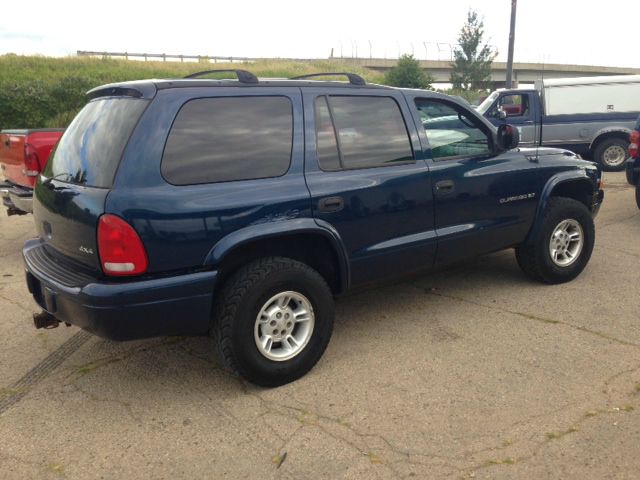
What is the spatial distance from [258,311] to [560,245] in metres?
2.92

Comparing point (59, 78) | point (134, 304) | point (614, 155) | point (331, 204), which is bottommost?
point (614, 155)

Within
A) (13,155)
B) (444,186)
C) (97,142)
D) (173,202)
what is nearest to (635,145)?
(444,186)

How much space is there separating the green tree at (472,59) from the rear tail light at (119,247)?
54.0m

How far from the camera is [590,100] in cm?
1223

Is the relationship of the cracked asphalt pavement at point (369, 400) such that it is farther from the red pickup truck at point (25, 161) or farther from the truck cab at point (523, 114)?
the truck cab at point (523, 114)

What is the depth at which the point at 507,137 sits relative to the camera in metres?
4.46

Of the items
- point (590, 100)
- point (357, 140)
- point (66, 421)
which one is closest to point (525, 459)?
point (357, 140)

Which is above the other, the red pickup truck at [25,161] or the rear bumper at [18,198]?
the red pickup truck at [25,161]

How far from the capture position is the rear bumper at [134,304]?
2.86 m

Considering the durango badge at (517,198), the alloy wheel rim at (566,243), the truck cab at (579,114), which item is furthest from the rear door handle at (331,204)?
the truck cab at (579,114)

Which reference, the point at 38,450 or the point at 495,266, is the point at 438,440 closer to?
the point at 38,450

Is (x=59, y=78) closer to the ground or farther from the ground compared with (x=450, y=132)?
farther from the ground

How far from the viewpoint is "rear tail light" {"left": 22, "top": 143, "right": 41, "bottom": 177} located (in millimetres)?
5992

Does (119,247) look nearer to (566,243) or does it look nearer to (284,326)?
(284,326)
